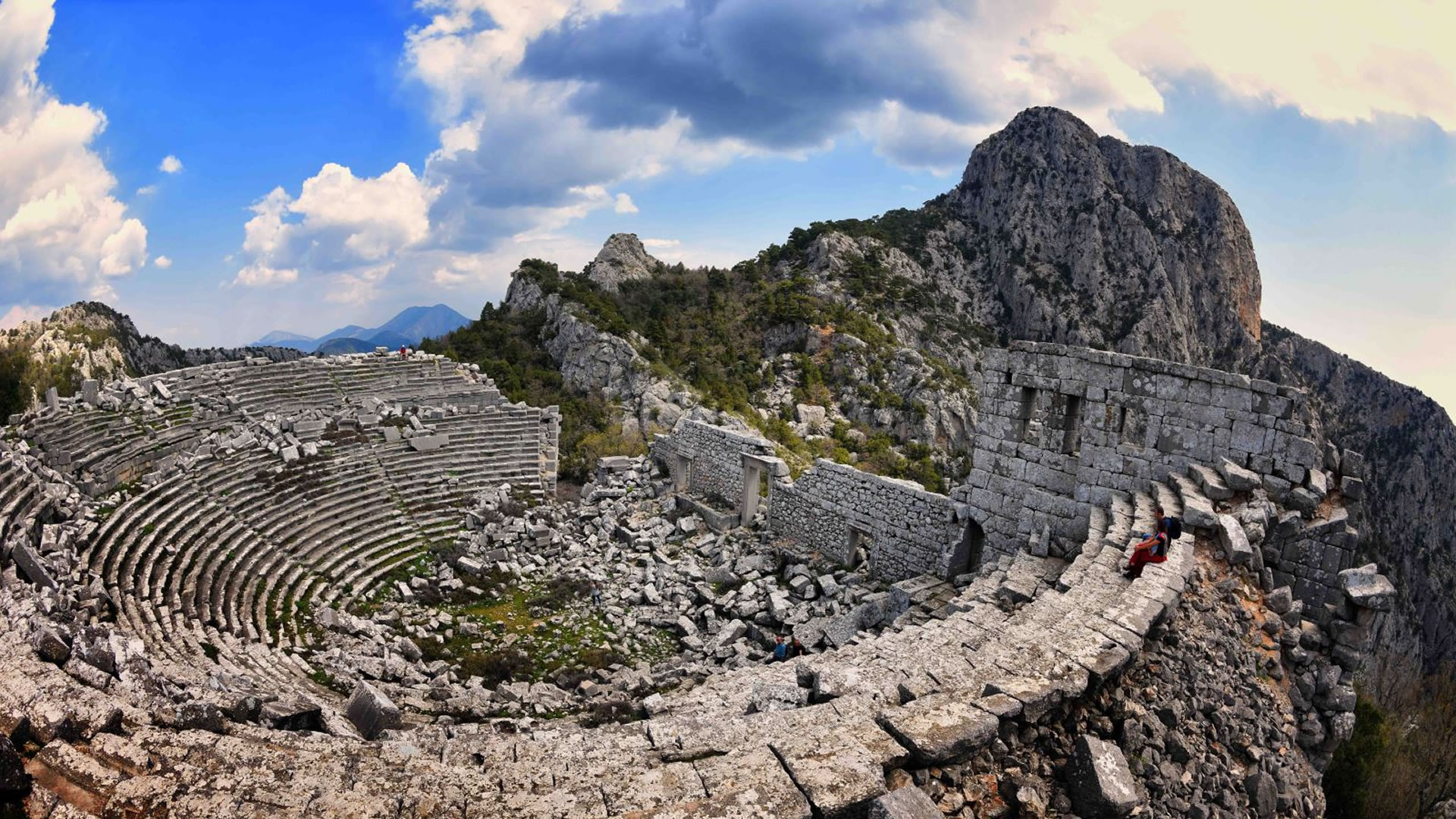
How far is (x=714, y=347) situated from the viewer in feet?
117

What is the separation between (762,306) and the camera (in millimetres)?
39969

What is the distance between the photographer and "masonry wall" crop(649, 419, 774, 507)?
1752cm

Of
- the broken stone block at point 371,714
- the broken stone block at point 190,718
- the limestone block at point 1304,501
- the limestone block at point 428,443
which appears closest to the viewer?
the broken stone block at point 190,718

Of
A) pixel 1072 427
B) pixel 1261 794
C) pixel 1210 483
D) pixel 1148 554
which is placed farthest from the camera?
pixel 1072 427

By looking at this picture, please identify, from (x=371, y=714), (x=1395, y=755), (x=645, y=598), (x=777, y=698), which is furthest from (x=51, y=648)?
(x=1395, y=755)

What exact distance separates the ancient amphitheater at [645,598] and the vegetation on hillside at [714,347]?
5.78 m

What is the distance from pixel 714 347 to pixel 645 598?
21974mm

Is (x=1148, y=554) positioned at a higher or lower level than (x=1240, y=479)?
lower

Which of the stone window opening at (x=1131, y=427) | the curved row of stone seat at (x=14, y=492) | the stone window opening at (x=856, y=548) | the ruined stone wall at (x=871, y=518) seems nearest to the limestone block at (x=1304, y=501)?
the stone window opening at (x=1131, y=427)

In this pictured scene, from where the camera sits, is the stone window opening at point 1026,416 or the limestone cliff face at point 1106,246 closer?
the stone window opening at point 1026,416

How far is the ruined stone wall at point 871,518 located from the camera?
42.8 ft

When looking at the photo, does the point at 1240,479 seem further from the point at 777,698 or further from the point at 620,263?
the point at 620,263

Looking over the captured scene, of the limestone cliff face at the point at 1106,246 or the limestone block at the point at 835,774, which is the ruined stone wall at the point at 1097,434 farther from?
the limestone cliff face at the point at 1106,246

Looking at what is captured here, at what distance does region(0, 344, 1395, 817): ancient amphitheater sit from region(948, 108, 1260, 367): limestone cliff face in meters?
39.8
